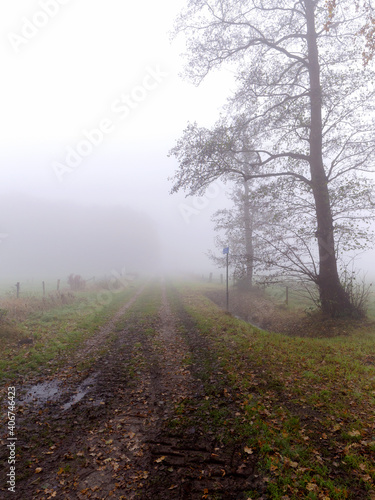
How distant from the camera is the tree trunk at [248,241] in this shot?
1401 cm

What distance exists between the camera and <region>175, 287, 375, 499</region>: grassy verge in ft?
12.6

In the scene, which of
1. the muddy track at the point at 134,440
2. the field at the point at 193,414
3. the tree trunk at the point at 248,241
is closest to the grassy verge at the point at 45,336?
the field at the point at 193,414

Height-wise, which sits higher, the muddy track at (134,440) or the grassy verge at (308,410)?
the grassy verge at (308,410)

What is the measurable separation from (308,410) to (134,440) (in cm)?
339

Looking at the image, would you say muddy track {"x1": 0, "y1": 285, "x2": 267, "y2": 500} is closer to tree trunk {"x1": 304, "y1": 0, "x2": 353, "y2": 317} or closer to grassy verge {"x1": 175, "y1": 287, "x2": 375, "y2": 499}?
grassy verge {"x1": 175, "y1": 287, "x2": 375, "y2": 499}

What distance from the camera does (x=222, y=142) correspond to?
39.0ft

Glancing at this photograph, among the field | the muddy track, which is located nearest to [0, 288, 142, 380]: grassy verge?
the field

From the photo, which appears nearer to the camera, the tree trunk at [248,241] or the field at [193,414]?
the field at [193,414]

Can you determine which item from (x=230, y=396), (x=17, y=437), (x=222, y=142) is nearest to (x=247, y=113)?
(x=222, y=142)

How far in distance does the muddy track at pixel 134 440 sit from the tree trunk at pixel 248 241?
6.61 metres

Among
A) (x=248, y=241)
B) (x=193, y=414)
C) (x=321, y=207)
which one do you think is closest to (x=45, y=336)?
(x=193, y=414)

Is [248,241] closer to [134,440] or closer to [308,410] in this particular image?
[308,410]

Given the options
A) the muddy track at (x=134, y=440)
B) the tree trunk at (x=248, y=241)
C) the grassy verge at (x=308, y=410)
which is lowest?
the muddy track at (x=134, y=440)

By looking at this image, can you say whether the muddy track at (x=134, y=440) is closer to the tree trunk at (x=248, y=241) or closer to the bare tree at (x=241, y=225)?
the tree trunk at (x=248, y=241)
